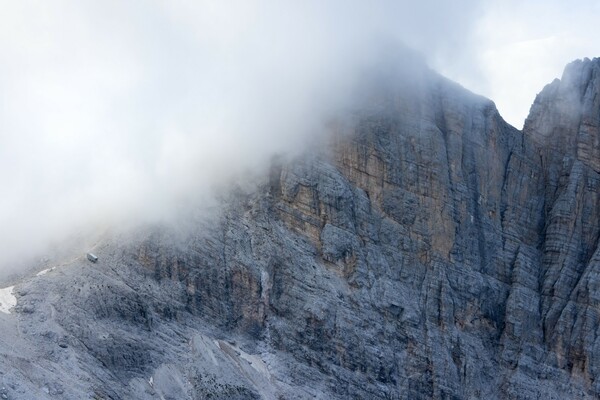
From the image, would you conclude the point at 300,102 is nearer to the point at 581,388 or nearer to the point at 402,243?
the point at 402,243

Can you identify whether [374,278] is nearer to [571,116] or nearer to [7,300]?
[571,116]

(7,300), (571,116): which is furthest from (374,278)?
(7,300)

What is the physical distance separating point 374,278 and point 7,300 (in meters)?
29.9

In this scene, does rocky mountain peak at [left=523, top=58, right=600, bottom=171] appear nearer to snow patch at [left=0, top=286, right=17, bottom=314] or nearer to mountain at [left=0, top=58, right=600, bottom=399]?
mountain at [left=0, top=58, right=600, bottom=399]

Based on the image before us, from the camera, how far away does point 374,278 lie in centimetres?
11394

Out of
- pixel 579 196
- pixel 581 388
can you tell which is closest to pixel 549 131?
pixel 579 196

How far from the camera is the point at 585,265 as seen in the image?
122062mm

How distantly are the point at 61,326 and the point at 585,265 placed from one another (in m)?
47.8

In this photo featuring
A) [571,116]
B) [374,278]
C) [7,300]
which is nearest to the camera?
[7,300]

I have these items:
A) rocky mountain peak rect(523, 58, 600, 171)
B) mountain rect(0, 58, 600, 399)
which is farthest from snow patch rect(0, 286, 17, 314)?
rocky mountain peak rect(523, 58, 600, 171)

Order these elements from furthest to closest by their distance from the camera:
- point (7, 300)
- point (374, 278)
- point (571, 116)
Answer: point (571, 116)
point (374, 278)
point (7, 300)

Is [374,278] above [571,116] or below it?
below

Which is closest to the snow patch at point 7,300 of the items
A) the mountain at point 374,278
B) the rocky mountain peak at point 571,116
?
the mountain at point 374,278

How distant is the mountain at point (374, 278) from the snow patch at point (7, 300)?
2.81 ft
